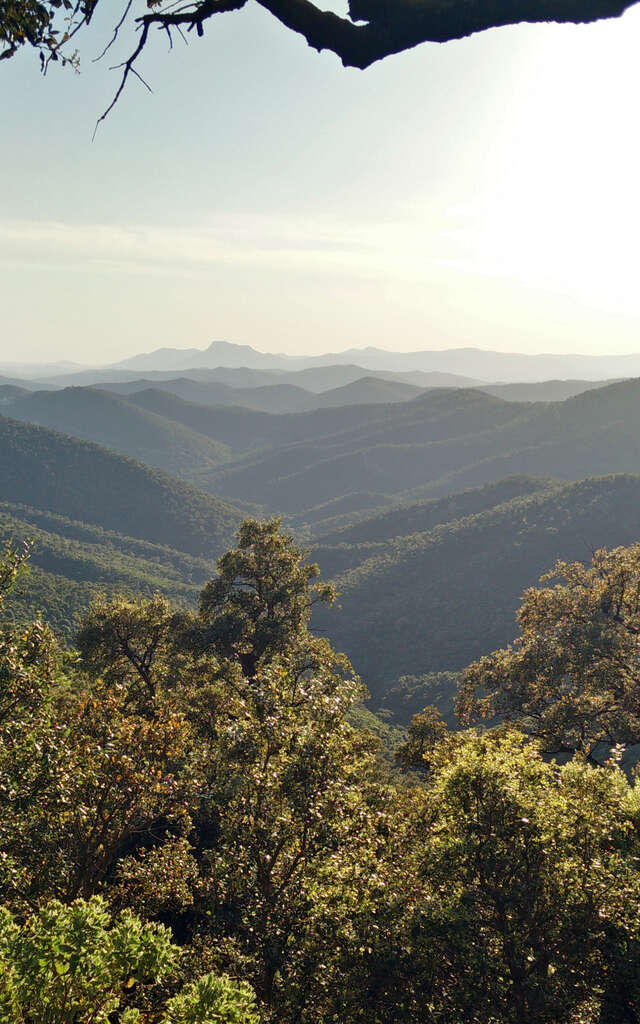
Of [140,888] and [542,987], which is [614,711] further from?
[140,888]

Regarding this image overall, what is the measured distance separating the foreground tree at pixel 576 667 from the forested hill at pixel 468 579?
118668mm

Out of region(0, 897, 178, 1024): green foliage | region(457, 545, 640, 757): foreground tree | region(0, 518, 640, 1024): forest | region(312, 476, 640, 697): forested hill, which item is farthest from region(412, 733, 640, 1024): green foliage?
region(312, 476, 640, 697): forested hill

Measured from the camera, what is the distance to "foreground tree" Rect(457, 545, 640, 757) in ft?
76.5

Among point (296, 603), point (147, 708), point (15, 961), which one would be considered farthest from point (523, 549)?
point (15, 961)

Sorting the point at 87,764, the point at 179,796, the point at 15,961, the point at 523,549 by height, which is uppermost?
the point at 15,961

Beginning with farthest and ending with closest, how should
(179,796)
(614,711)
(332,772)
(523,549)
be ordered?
(523,549)
(614,711)
(179,796)
(332,772)

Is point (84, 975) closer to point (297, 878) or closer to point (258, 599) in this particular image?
point (297, 878)

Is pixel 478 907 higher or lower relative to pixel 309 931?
higher

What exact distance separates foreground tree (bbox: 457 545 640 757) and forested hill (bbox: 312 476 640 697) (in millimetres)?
118668

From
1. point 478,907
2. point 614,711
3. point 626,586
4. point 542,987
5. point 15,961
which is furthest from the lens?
point 626,586

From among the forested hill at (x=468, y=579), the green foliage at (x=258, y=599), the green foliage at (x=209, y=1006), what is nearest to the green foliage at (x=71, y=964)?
the green foliage at (x=209, y=1006)

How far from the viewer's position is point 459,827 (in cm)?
1124

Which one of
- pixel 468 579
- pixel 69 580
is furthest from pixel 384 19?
pixel 468 579

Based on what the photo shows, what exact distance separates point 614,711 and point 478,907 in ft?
50.6
